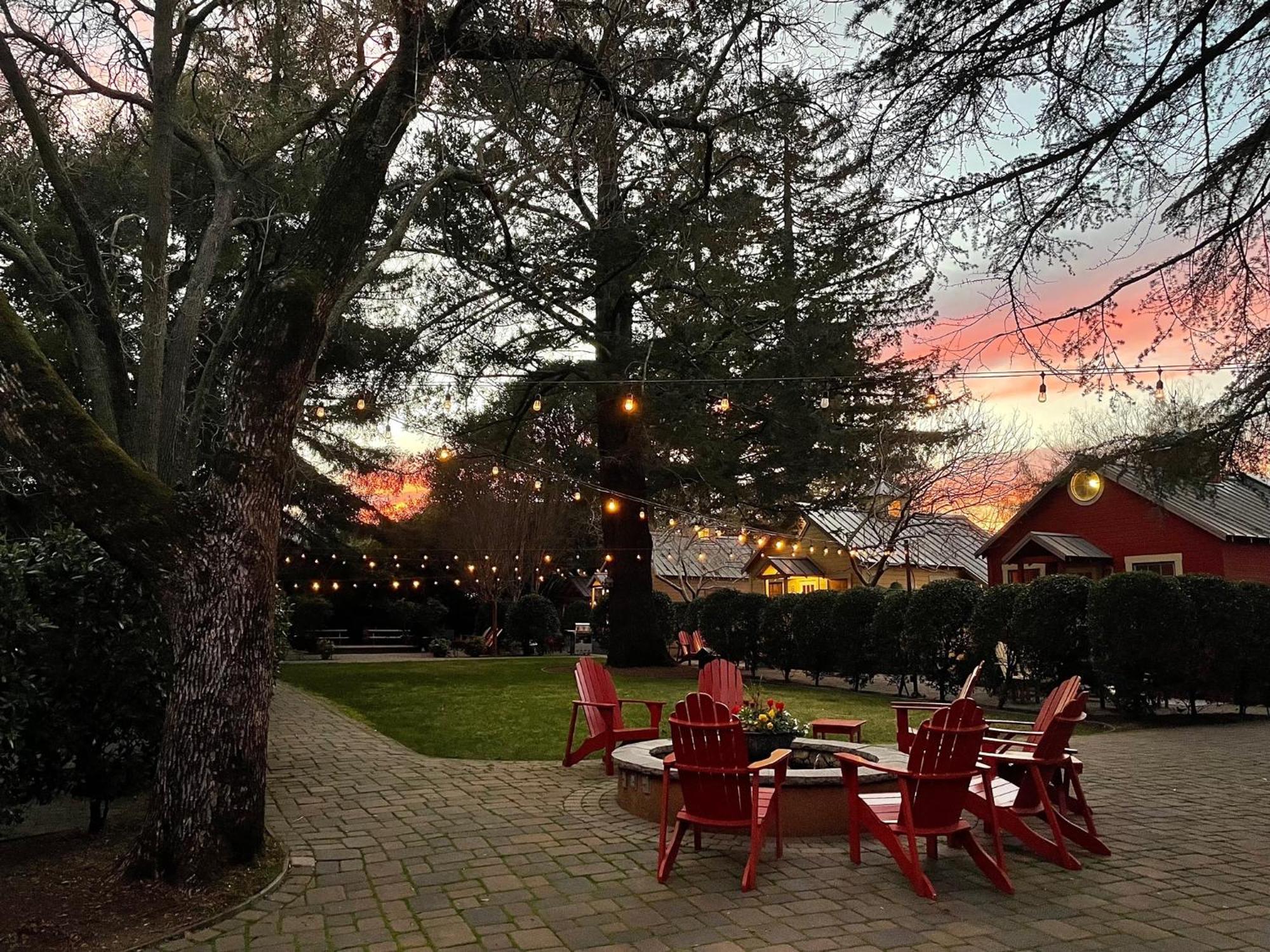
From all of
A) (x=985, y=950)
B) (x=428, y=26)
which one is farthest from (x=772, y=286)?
(x=985, y=950)

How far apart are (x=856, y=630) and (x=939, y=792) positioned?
1149 centimetres

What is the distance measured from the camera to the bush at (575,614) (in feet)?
99.9

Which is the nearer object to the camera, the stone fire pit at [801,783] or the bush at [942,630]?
the stone fire pit at [801,783]

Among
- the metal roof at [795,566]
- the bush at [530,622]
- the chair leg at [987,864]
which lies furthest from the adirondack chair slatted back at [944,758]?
the metal roof at [795,566]

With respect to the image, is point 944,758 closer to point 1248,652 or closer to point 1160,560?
point 1248,652

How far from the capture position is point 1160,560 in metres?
21.0

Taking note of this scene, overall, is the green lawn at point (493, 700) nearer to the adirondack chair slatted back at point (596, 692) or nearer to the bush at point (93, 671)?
the adirondack chair slatted back at point (596, 692)

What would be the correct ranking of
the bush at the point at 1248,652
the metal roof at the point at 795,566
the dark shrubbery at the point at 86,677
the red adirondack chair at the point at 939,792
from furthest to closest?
the metal roof at the point at 795,566 < the bush at the point at 1248,652 < the dark shrubbery at the point at 86,677 < the red adirondack chair at the point at 939,792

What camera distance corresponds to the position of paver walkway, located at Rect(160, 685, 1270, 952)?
12.4 ft

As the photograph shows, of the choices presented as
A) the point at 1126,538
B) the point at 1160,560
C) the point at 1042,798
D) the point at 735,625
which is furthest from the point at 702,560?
the point at 1042,798

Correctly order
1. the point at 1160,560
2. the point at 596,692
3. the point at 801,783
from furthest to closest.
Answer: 1. the point at 1160,560
2. the point at 596,692
3. the point at 801,783

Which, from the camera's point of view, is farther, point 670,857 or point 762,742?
point 762,742

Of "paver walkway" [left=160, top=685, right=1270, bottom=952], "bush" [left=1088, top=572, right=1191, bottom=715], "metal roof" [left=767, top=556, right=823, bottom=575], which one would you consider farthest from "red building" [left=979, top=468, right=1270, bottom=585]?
"paver walkway" [left=160, top=685, right=1270, bottom=952]

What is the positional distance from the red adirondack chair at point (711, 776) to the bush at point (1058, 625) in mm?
8765
